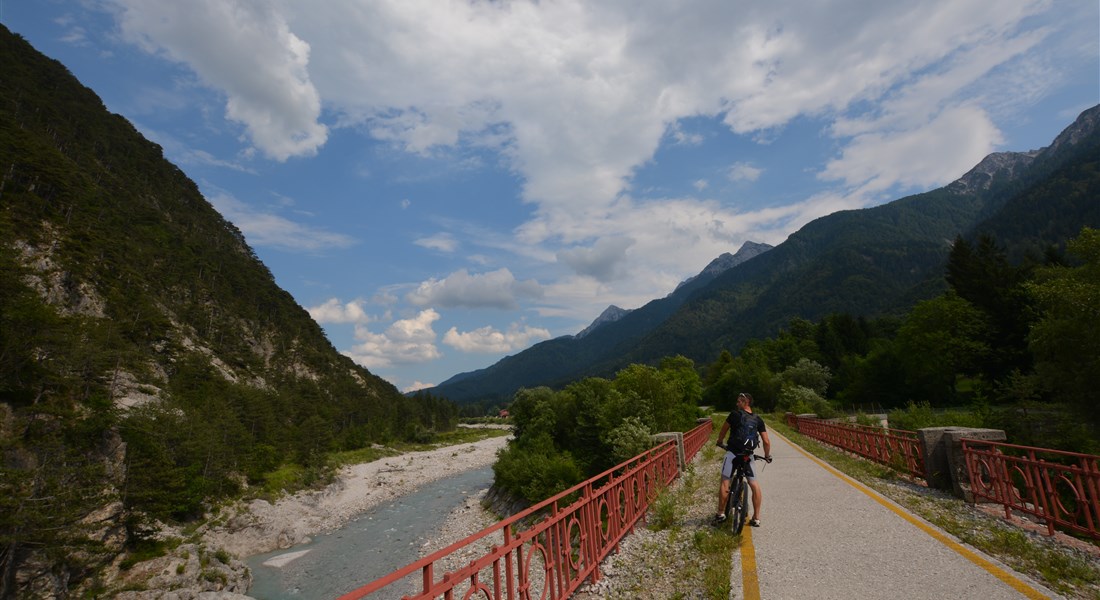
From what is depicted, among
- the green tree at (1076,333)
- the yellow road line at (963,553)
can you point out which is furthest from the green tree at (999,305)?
the yellow road line at (963,553)

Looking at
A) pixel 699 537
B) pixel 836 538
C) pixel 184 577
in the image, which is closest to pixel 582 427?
pixel 184 577

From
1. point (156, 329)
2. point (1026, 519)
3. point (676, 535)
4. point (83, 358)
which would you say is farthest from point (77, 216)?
point (1026, 519)

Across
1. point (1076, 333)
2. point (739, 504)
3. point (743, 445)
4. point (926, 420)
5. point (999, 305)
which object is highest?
point (999, 305)

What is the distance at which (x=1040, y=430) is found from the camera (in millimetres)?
16219

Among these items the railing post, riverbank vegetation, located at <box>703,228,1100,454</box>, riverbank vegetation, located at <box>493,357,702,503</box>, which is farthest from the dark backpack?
riverbank vegetation, located at <box>703,228,1100,454</box>

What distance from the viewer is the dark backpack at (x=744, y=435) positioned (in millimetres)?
7305

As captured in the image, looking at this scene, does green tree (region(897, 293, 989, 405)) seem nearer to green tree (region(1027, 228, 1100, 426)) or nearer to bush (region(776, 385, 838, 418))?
bush (region(776, 385, 838, 418))

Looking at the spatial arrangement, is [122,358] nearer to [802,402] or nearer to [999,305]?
[802,402]

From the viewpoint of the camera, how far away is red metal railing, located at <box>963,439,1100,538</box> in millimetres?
5922

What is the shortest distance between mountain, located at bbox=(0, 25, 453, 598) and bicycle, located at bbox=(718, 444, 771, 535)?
1064 inches

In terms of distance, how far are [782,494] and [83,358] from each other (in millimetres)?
47475

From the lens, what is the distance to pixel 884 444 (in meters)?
13.5

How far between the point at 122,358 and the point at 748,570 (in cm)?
5457

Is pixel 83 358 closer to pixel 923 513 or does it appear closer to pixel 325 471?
pixel 325 471
